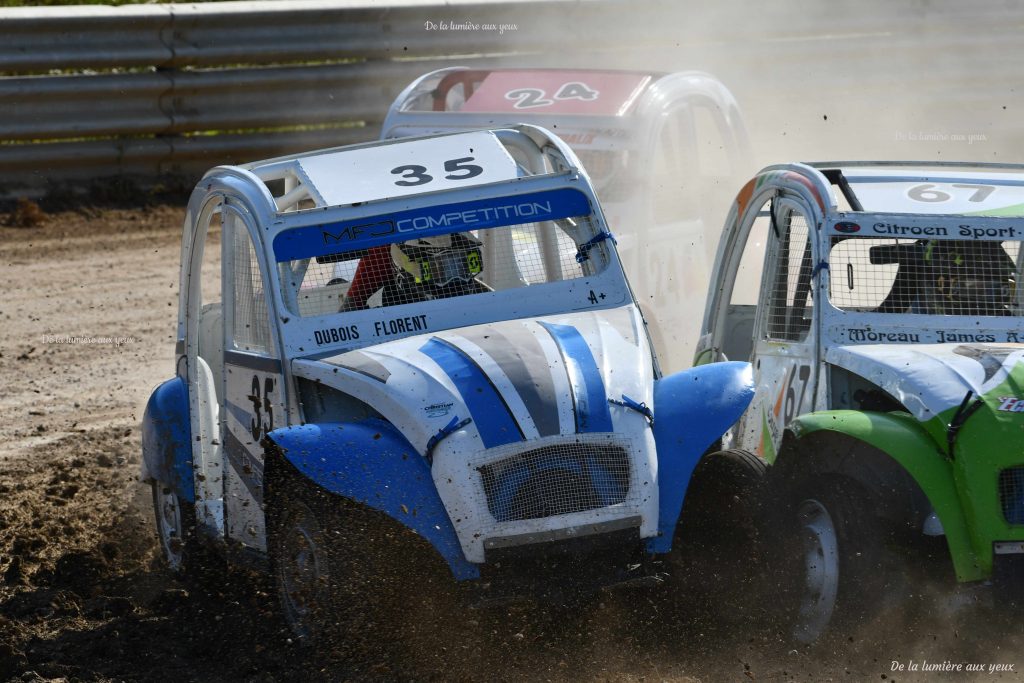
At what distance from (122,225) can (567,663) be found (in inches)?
342

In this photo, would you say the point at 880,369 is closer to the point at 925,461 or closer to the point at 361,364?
the point at 925,461

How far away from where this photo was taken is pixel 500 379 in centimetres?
486

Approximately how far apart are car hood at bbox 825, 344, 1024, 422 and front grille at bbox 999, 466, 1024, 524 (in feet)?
0.87

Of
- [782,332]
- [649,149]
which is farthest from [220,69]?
[782,332]

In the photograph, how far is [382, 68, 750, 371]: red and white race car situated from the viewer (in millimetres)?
8672

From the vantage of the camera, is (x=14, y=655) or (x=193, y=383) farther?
(x=193, y=383)

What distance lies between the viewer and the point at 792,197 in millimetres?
6016

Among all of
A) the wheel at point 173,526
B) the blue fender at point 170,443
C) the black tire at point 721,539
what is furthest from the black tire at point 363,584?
the wheel at point 173,526

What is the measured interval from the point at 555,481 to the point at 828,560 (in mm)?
992

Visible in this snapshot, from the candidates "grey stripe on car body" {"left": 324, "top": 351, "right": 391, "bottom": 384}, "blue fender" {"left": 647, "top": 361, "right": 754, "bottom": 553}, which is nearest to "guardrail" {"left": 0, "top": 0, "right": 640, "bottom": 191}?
"grey stripe on car body" {"left": 324, "top": 351, "right": 391, "bottom": 384}

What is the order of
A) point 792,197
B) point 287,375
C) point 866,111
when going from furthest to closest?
point 866,111 < point 792,197 < point 287,375

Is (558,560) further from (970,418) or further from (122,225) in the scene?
(122,225)

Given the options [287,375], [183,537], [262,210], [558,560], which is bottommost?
[183,537]

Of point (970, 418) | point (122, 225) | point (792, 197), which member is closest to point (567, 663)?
point (970, 418)
